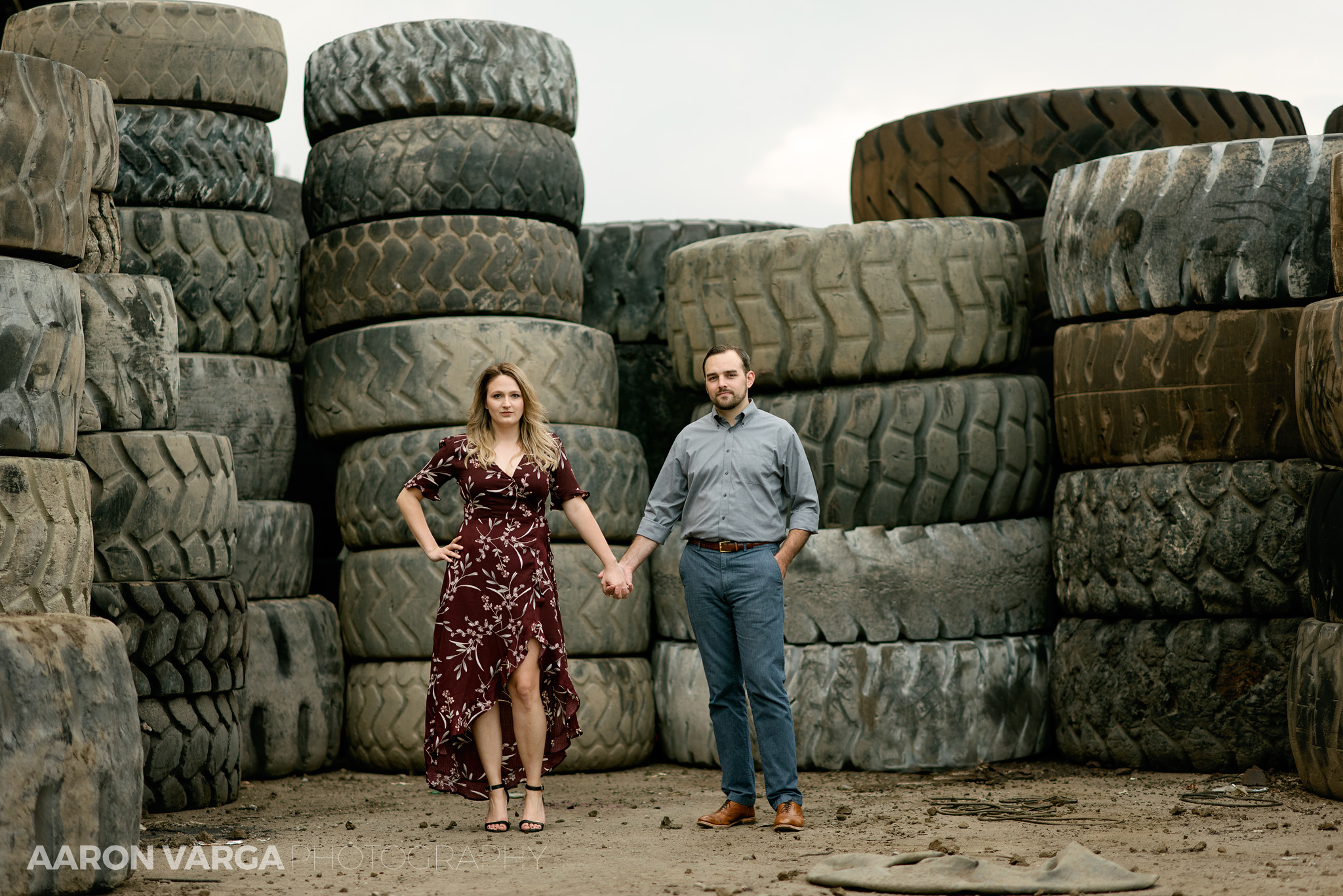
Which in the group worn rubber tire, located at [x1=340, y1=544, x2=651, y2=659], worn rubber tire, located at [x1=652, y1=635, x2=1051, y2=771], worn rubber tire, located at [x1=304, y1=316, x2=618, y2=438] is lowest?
worn rubber tire, located at [x1=652, y1=635, x2=1051, y2=771]

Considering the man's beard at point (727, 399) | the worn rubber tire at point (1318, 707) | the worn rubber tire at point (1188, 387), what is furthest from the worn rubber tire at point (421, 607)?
the worn rubber tire at point (1318, 707)

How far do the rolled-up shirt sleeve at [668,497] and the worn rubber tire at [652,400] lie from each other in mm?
1801

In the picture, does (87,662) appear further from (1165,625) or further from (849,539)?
(1165,625)

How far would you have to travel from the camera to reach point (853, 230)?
16.9 feet

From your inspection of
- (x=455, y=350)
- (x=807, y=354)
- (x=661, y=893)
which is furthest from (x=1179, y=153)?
(x=661, y=893)

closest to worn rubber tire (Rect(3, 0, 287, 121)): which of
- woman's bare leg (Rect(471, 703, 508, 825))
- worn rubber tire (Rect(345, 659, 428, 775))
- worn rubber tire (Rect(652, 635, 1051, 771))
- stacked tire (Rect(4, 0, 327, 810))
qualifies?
stacked tire (Rect(4, 0, 327, 810))

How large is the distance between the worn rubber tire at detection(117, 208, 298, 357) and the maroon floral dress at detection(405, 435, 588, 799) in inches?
60.3

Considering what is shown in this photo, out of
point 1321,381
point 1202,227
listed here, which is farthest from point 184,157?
point 1321,381

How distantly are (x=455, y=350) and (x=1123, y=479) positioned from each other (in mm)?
2490

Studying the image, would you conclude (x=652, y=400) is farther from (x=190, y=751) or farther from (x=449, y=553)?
(x=190, y=751)

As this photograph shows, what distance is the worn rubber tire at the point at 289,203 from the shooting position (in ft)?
22.0

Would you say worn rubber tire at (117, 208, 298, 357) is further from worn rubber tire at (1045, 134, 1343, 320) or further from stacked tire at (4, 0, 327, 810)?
worn rubber tire at (1045, 134, 1343, 320)

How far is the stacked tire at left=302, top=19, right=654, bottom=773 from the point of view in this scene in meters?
5.34

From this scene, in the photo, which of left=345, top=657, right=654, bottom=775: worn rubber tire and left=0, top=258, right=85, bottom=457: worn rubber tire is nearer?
left=0, top=258, right=85, bottom=457: worn rubber tire
